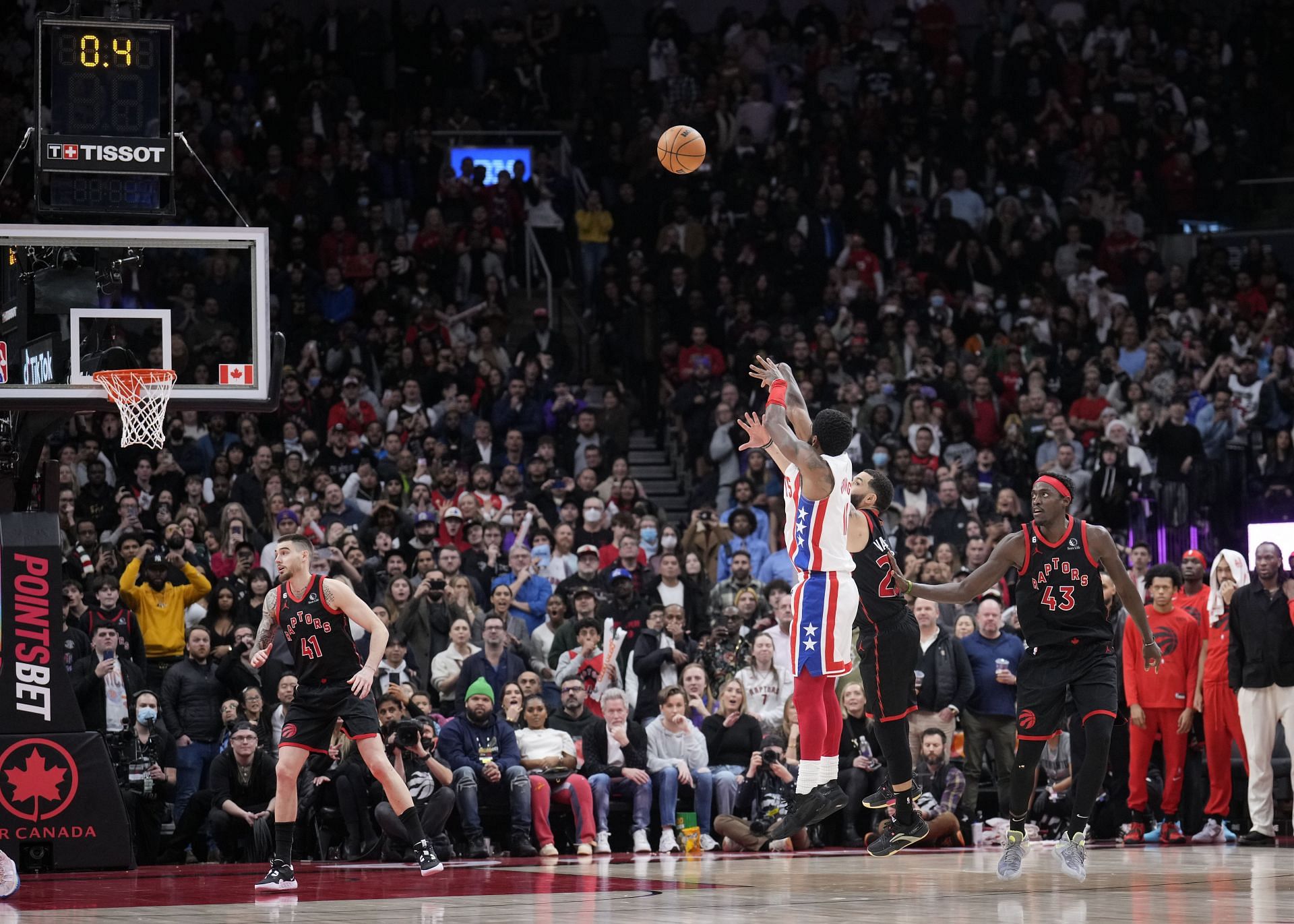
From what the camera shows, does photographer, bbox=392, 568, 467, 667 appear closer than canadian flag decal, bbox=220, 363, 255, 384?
No

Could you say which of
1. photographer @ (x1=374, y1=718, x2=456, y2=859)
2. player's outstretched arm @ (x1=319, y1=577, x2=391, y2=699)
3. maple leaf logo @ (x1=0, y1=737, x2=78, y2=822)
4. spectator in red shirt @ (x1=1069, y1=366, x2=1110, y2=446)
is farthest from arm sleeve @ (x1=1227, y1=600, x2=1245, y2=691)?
maple leaf logo @ (x1=0, y1=737, x2=78, y2=822)

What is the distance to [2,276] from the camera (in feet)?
42.3

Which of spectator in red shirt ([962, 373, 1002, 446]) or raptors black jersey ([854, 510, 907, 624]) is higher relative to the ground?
spectator in red shirt ([962, 373, 1002, 446])

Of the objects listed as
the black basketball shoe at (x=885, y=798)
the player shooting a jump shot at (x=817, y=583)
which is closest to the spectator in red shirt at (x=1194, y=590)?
the black basketball shoe at (x=885, y=798)

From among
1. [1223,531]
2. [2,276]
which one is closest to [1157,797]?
[1223,531]

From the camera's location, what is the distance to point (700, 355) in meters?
21.9

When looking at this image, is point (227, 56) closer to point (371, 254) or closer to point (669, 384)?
point (371, 254)

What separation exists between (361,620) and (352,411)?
8.99 m

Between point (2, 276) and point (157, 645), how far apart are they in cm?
424

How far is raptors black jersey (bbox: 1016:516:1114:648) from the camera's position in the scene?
10945 mm

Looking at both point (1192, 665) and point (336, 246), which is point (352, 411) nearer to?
point (336, 246)

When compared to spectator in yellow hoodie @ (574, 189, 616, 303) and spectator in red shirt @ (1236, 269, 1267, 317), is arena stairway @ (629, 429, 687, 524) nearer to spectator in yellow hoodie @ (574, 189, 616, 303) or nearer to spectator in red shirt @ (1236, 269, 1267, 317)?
spectator in yellow hoodie @ (574, 189, 616, 303)

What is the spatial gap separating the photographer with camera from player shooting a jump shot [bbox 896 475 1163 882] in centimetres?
718

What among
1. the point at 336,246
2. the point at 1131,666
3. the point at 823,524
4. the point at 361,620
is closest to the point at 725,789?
the point at 1131,666
